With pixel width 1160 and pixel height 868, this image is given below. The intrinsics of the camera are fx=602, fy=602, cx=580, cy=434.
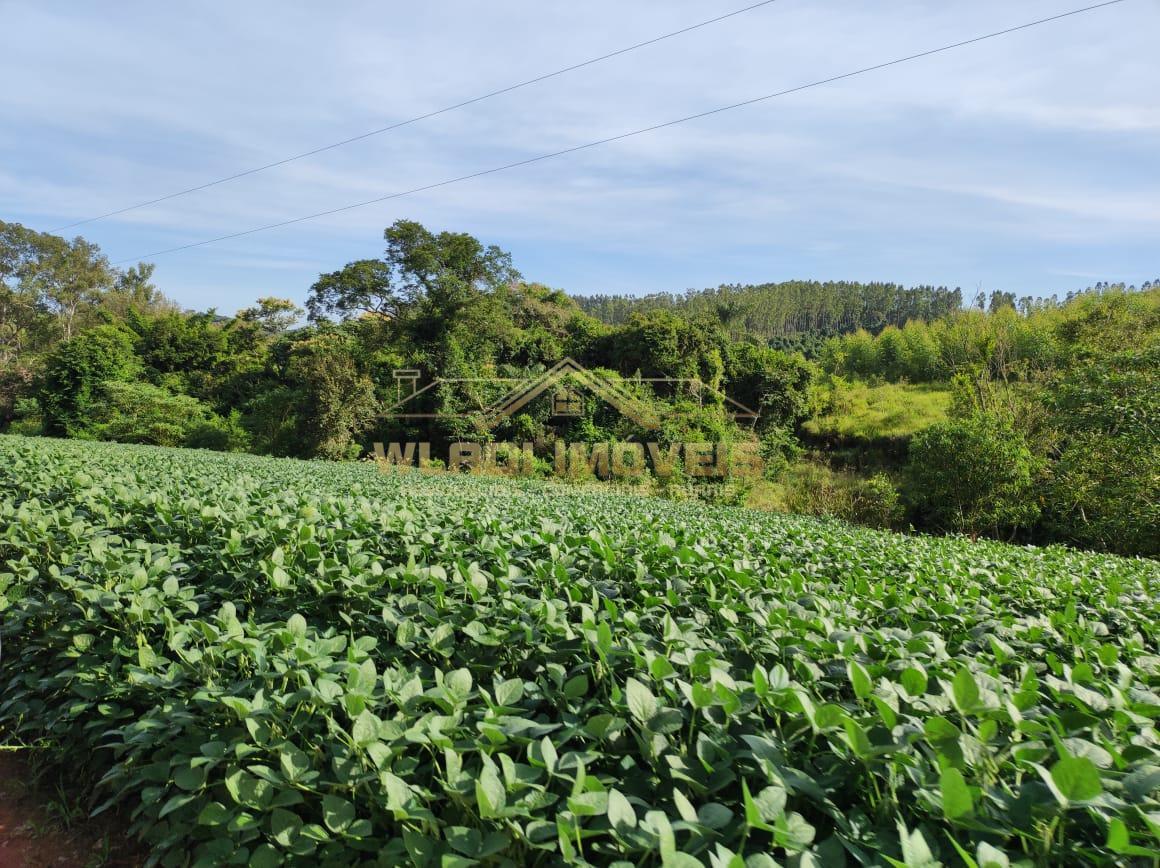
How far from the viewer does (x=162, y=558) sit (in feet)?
6.39

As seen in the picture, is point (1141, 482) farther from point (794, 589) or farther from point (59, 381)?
point (59, 381)

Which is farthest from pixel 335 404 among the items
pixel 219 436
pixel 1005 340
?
pixel 1005 340

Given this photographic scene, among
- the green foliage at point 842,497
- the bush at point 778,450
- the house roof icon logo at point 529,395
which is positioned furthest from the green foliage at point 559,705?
the bush at point 778,450

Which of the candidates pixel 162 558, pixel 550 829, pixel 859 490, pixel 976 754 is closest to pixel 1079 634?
pixel 976 754

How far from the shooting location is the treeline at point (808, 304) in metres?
33.0

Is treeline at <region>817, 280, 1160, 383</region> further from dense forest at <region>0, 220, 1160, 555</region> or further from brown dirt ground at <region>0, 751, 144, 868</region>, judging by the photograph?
brown dirt ground at <region>0, 751, 144, 868</region>

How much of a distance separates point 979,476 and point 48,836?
11.8 metres

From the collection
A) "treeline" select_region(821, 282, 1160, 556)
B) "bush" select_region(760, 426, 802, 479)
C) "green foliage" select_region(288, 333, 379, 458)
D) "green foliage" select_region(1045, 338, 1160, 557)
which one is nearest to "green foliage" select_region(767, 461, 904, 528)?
"treeline" select_region(821, 282, 1160, 556)

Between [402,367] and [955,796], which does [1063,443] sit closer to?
[955,796]

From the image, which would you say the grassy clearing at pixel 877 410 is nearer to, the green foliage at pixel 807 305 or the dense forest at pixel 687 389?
the dense forest at pixel 687 389

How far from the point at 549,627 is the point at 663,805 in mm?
496

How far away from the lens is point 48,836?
1.52 metres

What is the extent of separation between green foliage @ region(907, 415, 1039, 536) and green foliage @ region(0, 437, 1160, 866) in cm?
884

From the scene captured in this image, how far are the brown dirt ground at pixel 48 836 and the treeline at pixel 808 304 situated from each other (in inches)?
1231
